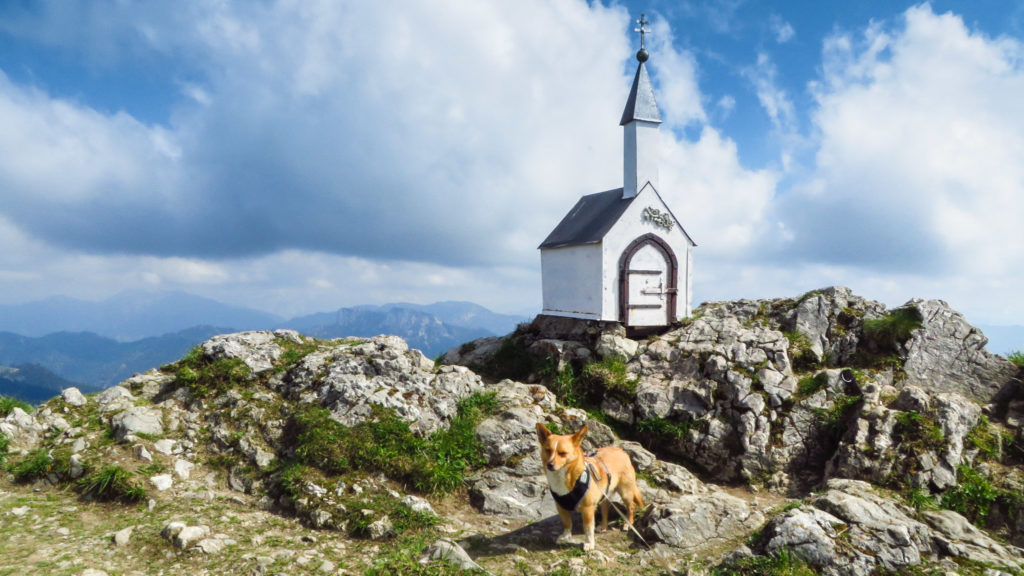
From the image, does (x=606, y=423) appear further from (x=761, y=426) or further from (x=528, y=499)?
(x=528, y=499)

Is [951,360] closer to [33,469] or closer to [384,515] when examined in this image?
[384,515]

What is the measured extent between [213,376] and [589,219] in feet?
49.9

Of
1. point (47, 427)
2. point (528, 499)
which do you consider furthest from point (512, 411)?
point (47, 427)

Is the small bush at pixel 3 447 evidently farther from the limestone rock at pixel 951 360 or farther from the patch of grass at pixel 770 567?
the limestone rock at pixel 951 360

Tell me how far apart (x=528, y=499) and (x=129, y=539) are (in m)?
7.43

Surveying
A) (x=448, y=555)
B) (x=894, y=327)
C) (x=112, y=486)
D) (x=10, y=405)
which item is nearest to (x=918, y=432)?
(x=894, y=327)

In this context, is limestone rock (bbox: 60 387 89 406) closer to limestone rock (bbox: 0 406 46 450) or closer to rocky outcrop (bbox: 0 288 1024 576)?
rocky outcrop (bbox: 0 288 1024 576)

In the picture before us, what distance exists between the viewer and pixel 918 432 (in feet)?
40.2

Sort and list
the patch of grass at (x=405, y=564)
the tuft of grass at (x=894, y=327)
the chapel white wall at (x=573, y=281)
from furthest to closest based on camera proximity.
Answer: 1. the chapel white wall at (x=573, y=281)
2. the tuft of grass at (x=894, y=327)
3. the patch of grass at (x=405, y=564)

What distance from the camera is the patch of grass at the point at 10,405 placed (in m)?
11.9

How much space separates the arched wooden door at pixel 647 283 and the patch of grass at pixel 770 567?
11.6 m

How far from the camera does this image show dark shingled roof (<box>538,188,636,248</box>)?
63.3 ft

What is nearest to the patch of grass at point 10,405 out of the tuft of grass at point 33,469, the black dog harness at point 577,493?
the tuft of grass at point 33,469

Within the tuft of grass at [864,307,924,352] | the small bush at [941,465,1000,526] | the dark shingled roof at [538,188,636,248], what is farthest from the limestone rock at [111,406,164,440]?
the tuft of grass at [864,307,924,352]
